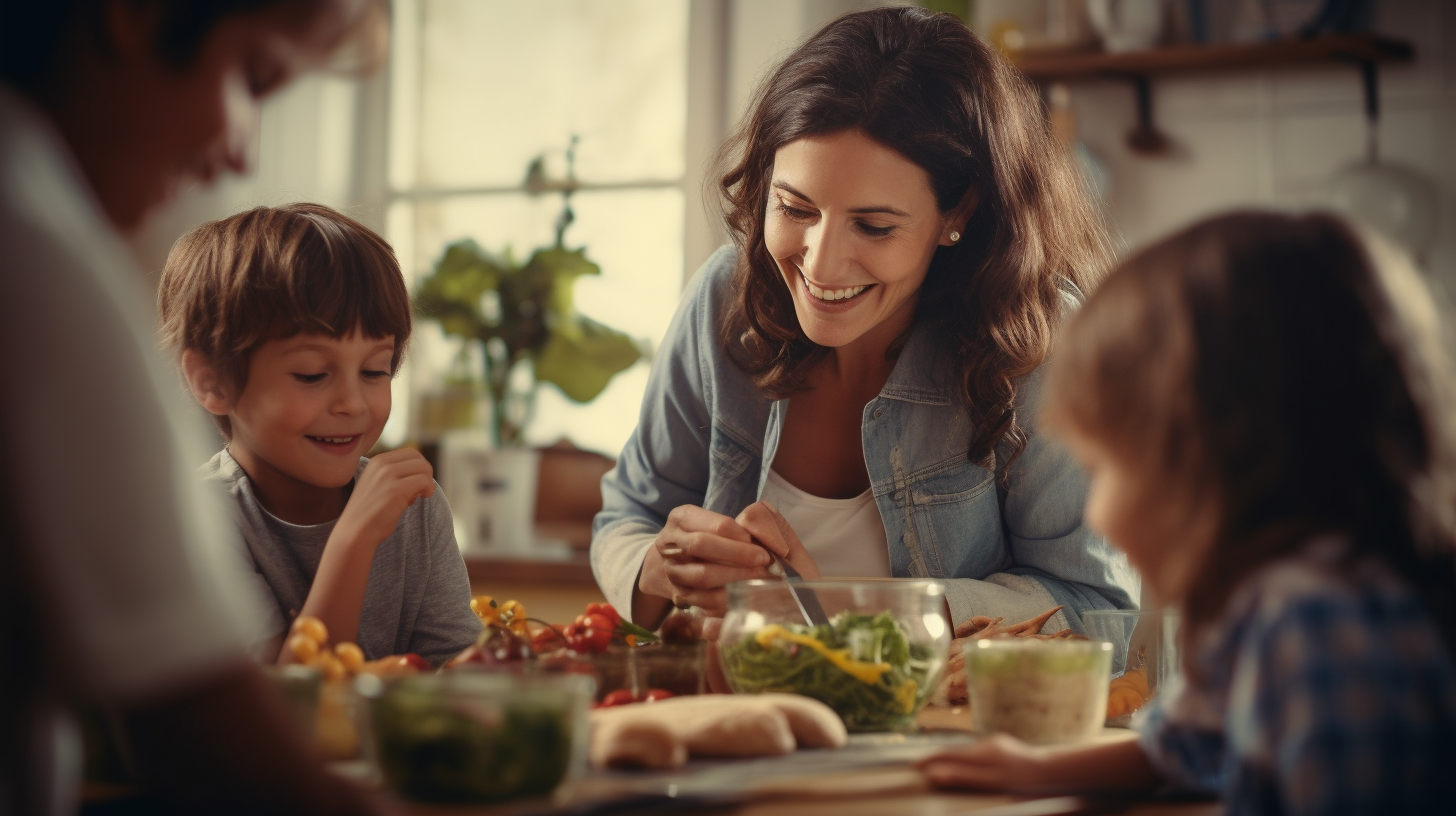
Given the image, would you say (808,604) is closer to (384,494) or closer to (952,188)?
(384,494)

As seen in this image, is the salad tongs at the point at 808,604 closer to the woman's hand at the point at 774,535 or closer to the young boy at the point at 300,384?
the woman's hand at the point at 774,535

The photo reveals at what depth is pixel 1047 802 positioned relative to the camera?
2.63 feet

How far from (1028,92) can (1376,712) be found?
1.25 m

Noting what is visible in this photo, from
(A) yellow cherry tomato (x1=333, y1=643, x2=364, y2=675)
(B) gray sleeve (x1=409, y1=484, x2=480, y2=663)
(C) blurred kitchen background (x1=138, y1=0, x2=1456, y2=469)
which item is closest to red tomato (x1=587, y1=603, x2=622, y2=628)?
(A) yellow cherry tomato (x1=333, y1=643, x2=364, y2=675)

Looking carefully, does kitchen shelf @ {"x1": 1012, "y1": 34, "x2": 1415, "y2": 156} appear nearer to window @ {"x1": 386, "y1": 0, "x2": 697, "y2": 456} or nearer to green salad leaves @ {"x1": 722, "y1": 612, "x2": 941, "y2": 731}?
window @ {"x1": 386, "y1": 0, "x2": 697, "y2": 456}

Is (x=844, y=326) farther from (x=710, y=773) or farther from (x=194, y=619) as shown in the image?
(x=194, y=619)

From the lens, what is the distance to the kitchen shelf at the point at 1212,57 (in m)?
2.74

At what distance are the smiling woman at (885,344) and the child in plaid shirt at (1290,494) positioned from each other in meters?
0.66

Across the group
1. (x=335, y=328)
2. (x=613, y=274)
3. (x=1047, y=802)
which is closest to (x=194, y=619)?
(x=1047, y=802)

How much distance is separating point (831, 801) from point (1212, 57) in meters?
2.51

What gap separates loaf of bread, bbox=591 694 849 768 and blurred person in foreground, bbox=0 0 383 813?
27 cm

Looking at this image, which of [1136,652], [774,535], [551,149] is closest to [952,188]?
[774,535]

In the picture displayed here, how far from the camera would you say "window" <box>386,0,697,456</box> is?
3.35 m

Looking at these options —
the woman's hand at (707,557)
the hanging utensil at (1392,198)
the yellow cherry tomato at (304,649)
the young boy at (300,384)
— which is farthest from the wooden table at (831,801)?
the hanging utensil at (1392,198)
